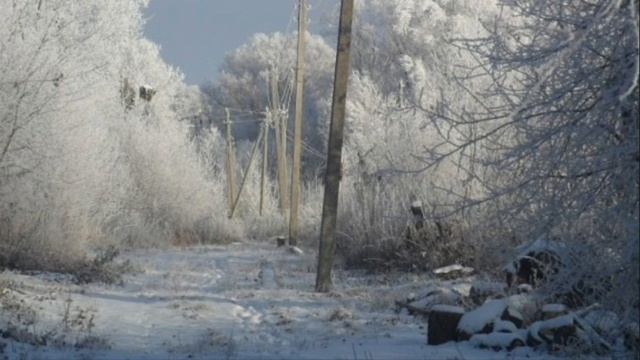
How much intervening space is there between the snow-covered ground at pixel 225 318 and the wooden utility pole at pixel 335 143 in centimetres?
68

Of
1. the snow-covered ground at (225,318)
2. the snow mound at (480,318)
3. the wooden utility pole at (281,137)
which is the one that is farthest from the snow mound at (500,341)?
the wooden utility pole at (281,137)

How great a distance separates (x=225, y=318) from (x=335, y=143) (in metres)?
4.19

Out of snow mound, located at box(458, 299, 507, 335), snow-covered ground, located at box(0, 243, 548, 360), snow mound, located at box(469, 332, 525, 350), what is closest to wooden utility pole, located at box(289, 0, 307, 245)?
snow-covered ground, located at box(0, 243, 548, 360)

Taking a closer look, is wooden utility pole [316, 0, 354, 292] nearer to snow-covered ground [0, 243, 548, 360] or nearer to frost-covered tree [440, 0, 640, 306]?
snow-covered ground [0, 243, 548, 360]

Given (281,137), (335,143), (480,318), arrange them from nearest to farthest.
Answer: (480,318), (335,143), (281,137)

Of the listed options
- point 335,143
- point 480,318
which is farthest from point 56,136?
point 480,318

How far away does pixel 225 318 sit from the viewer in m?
14.5

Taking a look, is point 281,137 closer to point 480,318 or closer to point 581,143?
point 480,318

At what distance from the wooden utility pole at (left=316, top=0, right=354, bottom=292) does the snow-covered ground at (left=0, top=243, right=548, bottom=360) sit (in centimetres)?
68

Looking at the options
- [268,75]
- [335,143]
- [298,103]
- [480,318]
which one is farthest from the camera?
[268,75]

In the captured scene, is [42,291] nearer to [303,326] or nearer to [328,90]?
[303,326]

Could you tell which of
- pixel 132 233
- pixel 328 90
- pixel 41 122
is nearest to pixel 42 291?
pixel 41 122

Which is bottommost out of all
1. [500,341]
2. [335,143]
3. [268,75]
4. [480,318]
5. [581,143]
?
[500,341]

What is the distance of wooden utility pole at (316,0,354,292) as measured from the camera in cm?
1714
